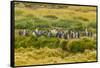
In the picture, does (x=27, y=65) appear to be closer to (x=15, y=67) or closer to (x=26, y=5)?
(x=15, y=67)

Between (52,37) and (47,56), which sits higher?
(52,37)

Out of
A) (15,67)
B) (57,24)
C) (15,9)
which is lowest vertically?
(15,67)

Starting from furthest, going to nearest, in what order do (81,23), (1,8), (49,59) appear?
(81,23)
(49,59)
(1,8)

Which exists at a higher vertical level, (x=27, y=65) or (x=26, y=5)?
(x=26, y=5)

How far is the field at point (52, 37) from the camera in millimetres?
1998

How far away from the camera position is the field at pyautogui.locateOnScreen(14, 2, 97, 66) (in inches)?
78.7

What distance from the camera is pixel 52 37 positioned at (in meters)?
2.12

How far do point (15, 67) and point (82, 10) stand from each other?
929mm

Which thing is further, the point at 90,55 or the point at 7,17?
the point at 90,55

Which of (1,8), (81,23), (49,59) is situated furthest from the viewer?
(81,23)

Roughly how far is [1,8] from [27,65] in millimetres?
592

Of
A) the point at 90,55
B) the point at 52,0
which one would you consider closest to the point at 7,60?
the point at 52,0

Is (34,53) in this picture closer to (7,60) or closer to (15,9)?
(7,60)

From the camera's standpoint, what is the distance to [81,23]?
7.37ft
